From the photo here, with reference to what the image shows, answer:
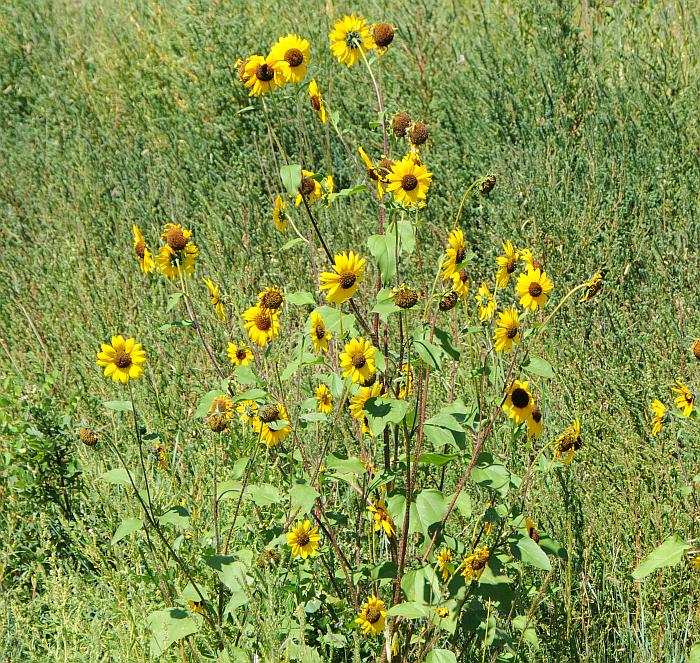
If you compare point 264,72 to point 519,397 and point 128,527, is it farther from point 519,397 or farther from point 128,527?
point 128,527

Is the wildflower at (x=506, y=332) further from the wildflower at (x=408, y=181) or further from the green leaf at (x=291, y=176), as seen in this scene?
the green leaf at (x=291, y=176)

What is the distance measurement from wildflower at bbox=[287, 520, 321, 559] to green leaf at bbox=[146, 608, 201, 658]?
31cm

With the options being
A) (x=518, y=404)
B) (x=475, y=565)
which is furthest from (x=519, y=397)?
(x=475, y=565)

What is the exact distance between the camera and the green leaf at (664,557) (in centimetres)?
201

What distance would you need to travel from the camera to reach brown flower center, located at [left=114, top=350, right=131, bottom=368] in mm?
2168

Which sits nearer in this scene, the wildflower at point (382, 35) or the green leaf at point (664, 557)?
the green leaf at point (664, 557)

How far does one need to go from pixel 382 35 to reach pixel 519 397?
951 millimetres

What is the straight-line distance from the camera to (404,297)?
1963mm

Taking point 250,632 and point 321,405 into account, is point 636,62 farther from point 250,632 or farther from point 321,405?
point 250,632

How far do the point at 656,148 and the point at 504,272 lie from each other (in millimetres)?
2344

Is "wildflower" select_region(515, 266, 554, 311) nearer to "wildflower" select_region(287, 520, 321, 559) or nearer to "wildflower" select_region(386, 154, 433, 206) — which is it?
"wildflower" select_region(386, 154, 433, 206)

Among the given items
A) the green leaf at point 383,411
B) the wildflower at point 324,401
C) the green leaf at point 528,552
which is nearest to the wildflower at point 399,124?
the green leaf at point 383,411

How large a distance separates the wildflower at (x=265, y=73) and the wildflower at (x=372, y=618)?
131 cm

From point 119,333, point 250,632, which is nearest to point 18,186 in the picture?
point 119,333
